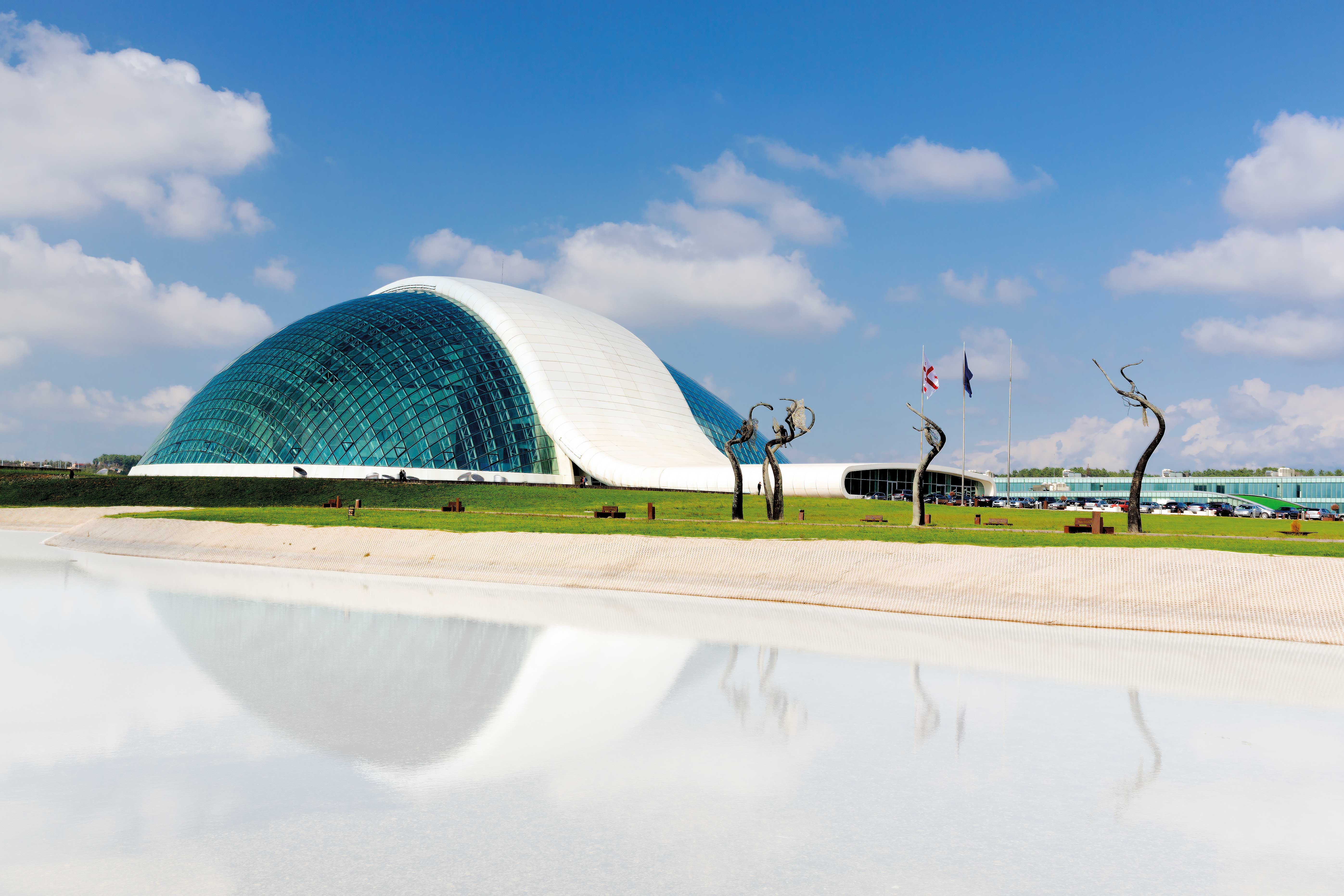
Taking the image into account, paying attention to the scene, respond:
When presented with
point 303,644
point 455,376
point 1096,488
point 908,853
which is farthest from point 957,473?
point 1096,488

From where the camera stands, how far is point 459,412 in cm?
5197

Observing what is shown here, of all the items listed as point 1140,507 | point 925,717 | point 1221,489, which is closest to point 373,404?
point 1140,507

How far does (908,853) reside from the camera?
5332 mm

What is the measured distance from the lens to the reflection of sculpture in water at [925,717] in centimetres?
804

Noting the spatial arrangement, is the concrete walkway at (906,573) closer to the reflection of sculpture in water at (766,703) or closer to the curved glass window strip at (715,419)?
the reflection of sculpture in water at (766,703)

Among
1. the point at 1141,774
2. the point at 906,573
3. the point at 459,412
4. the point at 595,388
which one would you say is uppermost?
the point at 595,388

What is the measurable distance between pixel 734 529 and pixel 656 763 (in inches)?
675

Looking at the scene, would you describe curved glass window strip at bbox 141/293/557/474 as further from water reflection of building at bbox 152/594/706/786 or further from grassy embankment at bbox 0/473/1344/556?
water reflection of building at bbox 152/594/706/786

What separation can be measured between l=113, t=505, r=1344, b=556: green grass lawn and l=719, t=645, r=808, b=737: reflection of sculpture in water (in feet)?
31.9

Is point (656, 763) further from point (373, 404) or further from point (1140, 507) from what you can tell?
point (1140, 507)

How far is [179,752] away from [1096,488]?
12572 cm

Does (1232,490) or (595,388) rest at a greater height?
(595,388)

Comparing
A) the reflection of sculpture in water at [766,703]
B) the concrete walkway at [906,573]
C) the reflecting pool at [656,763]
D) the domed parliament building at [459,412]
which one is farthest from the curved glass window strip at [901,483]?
the reflection of sculpture in water at [766,703]

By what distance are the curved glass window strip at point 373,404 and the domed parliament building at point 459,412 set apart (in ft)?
0.29
